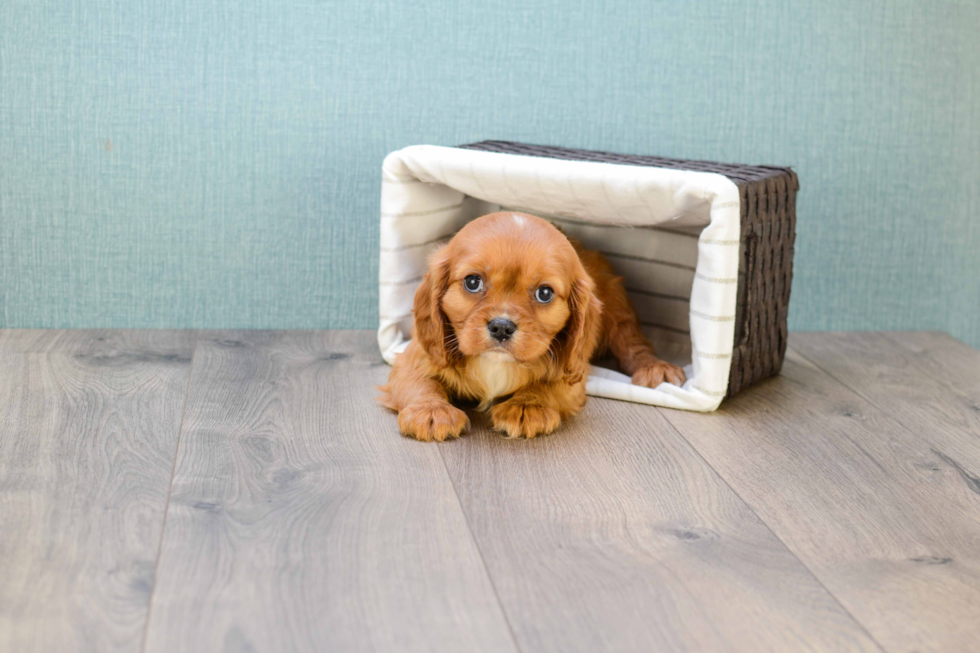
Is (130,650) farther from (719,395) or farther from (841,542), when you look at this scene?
(719,395)

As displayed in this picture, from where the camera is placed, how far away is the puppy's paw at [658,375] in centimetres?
244

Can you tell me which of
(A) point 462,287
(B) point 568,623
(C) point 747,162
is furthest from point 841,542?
(C) point 747,162

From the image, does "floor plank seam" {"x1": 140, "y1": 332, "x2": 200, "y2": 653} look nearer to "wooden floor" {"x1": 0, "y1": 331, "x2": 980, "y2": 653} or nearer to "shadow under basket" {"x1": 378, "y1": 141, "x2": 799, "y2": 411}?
"wooden floor" {"x1": 0, "y1": 331, "x2": 980, "y2": 653}

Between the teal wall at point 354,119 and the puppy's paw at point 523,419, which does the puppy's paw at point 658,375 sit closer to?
the puppy's paw at point 523,419

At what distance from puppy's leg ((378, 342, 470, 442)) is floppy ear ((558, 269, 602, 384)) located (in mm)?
261

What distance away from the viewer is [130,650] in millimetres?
1278

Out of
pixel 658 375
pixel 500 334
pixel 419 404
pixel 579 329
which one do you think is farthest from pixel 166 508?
pixel 658 375

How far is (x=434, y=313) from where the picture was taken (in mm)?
2135

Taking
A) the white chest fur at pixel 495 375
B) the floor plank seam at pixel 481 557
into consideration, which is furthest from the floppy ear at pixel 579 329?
the floor plank seam at pixel 481 557

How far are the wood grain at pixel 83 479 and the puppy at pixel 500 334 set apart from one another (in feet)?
1.86

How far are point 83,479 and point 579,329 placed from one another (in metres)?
1.06

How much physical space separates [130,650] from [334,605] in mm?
279

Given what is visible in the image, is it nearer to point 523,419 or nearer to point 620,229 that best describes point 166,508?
point 523,419

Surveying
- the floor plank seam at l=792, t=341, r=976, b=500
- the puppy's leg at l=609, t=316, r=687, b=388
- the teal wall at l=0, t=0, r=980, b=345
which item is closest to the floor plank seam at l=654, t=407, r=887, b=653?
the puppy's leg at l=609, t=316, r=687, b=388
